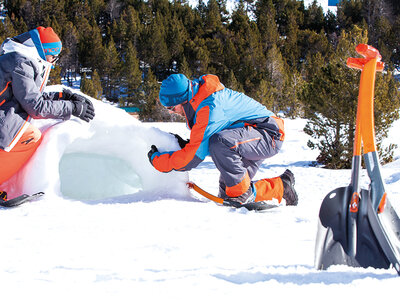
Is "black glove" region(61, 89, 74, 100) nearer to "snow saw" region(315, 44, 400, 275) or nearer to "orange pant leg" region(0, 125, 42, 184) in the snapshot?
"orange pant leg" region(0, 125, 42, 184)

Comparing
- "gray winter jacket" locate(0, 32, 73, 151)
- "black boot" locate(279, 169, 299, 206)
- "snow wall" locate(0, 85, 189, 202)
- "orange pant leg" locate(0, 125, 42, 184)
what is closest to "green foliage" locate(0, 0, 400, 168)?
"black boot" locate(279, 169, 299, 206)

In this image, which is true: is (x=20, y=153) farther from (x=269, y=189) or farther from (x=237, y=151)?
(x=269, y=189)

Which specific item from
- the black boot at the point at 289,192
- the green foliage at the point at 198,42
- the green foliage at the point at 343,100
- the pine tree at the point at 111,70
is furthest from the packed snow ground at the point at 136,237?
the pine tree at the point at 111,70

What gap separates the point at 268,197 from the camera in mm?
3014

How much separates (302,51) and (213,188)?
130ft

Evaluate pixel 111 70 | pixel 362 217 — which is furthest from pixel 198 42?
pixel 362 217

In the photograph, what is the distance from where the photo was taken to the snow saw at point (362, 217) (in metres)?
1.57

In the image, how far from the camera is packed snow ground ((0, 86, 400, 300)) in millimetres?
1369

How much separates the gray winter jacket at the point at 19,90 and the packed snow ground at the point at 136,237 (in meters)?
0.19

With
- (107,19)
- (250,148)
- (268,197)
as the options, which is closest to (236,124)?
(250,148)

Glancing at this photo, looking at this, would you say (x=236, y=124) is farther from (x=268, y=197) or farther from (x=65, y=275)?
(x=65, y=275)

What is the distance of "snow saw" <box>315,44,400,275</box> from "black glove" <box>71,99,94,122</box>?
1.89m

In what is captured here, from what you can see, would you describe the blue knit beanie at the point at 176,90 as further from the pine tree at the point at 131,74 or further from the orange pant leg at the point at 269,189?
the pine tree at the point at 131,74

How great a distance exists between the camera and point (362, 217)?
161 cm
